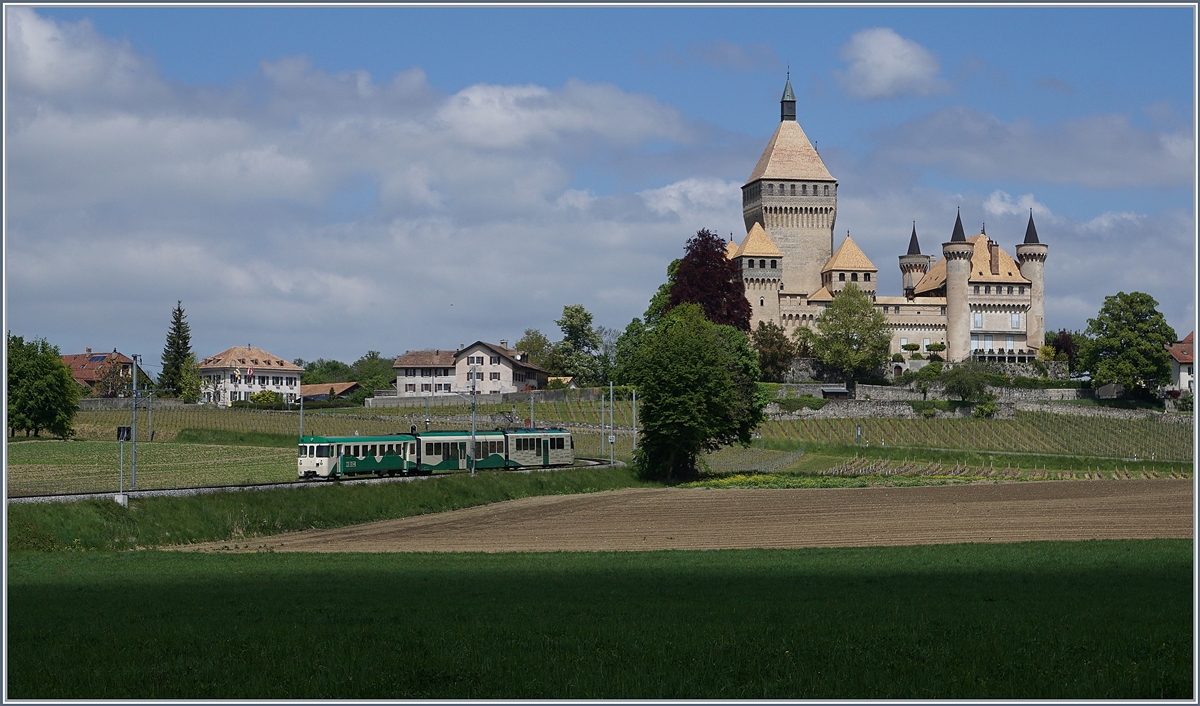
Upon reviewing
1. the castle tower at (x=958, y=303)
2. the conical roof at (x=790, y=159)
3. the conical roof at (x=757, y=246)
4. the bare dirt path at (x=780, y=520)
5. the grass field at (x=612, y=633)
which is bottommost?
the bare dirt path at (x=780, y=520)

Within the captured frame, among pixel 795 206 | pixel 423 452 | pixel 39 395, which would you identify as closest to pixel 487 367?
pixel 795 206

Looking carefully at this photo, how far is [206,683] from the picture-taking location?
1462 centimetres

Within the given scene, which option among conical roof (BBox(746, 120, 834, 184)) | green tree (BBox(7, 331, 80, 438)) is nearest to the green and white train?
green tree (BBox(7, 331, 80, 438))

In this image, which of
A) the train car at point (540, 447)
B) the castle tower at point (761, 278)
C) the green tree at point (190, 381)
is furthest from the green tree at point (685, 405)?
the green tree at point (190, 381)

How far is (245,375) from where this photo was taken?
151625 millimetres

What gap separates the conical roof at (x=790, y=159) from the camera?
149000 mm

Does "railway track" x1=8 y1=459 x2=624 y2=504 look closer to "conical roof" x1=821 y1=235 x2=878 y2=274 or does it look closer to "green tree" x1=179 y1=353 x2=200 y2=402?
"green tree" x1=179 y1=353 x2=200 y2=402

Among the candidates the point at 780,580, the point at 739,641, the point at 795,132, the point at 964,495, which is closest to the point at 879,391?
the point at 795,132

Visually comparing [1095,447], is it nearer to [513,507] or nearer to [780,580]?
[513,507]

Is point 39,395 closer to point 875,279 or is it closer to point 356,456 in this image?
point 356,456

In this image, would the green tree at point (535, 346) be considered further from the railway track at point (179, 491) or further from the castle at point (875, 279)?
the railway track at point (179, 491)

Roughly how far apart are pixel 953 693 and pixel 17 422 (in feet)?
266

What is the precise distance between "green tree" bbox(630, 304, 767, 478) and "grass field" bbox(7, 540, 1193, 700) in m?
37.0

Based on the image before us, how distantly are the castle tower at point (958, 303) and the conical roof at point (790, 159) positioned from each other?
18650 mm
